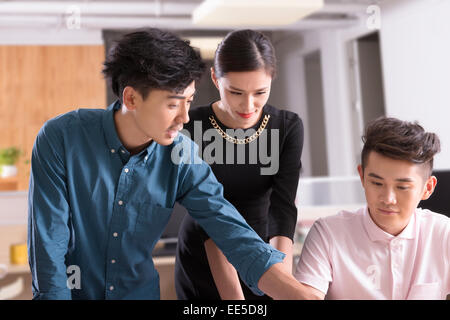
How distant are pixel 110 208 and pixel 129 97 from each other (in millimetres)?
213

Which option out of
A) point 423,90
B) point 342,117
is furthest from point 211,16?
point 342,117

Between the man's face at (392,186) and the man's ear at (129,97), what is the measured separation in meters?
0.51

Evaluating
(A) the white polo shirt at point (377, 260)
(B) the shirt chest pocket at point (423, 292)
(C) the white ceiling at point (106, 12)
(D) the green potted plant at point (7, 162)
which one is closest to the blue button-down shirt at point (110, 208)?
(A) the white polo shirt at point (377, 260)

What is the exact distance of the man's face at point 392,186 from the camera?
1132 mm

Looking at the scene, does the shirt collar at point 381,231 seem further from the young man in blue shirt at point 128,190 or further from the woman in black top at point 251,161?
the young man in blue shirt at point 128,190

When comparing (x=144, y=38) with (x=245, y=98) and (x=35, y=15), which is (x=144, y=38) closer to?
(x=245, y=98)

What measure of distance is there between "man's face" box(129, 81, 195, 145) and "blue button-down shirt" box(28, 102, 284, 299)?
0.30 feet

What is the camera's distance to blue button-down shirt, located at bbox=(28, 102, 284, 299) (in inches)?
38.5

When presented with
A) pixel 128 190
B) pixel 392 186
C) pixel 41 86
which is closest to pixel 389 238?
pixel 392 186

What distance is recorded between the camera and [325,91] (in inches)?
239

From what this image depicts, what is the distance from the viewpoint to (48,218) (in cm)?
97

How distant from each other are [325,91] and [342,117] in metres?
0.44

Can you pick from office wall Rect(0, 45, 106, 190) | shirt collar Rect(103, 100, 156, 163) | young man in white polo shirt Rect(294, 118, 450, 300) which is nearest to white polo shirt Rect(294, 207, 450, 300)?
young man in white polo shirt Rect(294, 118, 450, 300)

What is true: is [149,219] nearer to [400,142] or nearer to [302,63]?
[400,142]
